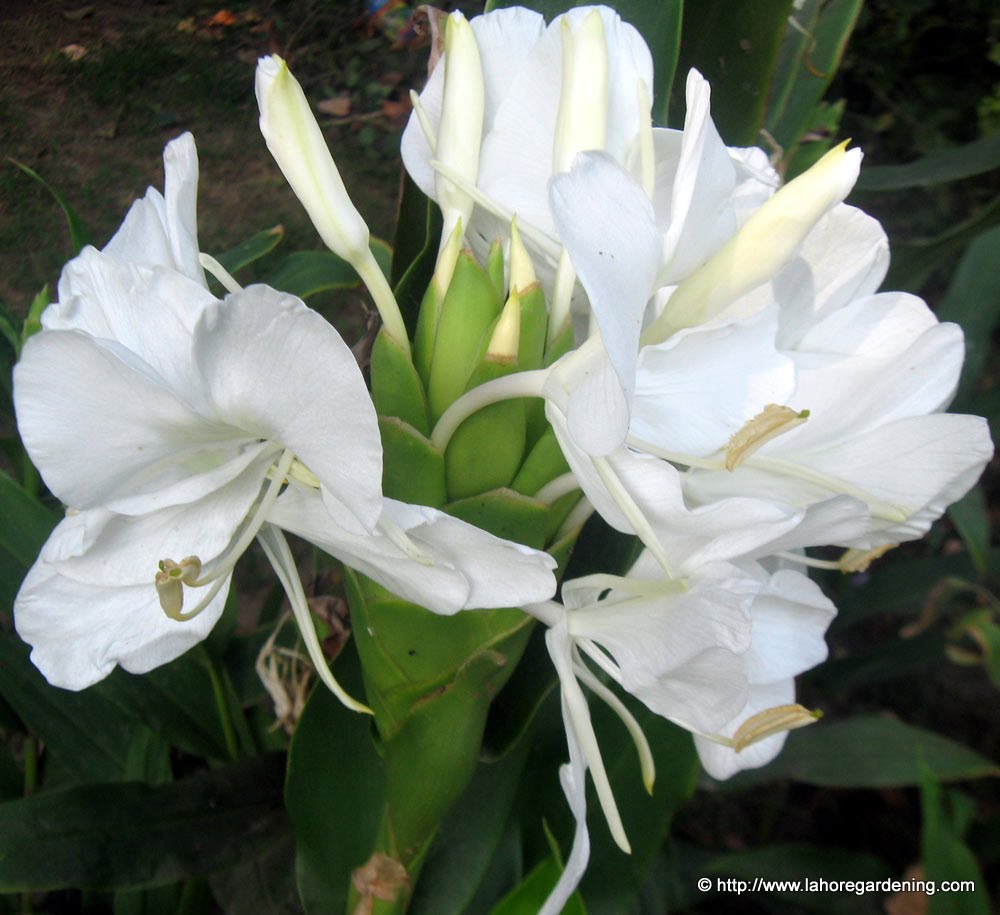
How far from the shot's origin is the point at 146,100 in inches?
19.1

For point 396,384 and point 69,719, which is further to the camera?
point 69,719

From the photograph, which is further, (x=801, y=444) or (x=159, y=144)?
(x=159, y=144)

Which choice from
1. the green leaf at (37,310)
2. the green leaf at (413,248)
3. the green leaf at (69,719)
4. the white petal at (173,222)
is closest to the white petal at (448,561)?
the white petal at (173,222)

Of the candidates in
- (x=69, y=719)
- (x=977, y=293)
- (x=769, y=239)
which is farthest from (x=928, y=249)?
(x=69, y=719)

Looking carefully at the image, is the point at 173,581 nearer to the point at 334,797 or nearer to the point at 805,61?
the point at 334,797

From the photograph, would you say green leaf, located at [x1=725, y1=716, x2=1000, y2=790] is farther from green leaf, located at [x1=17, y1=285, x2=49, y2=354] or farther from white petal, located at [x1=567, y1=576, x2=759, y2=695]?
green leaf, located at [x1=17, y1=285, x2=49, y2=354]

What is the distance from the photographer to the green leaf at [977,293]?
915 millimetres

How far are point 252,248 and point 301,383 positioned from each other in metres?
0.37

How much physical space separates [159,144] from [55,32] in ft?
0.23

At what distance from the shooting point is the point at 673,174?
15.7 inches

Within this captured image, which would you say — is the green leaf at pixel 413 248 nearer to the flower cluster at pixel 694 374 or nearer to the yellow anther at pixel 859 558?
the flower cluster at pixel 694 374

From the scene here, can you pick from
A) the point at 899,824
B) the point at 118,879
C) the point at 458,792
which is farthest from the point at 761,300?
the point at 899,824

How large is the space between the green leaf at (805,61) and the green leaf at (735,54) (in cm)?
13

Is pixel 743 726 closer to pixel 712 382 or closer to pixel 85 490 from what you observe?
pixel 712 382
